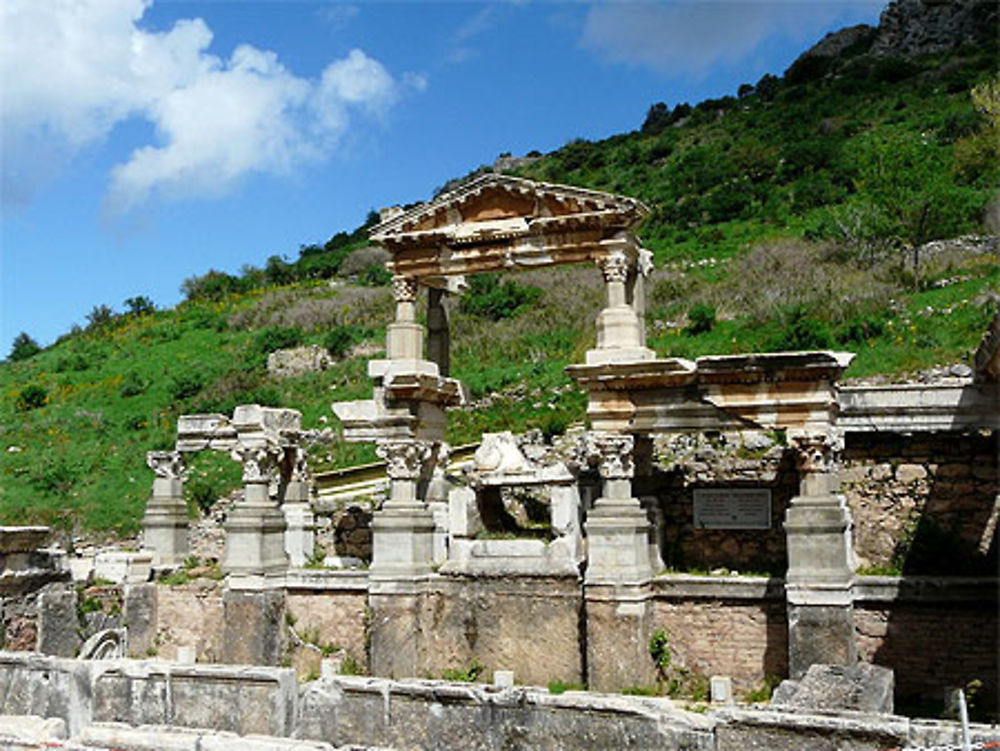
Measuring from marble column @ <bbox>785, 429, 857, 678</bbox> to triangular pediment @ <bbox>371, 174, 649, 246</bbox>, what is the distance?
15.2ft

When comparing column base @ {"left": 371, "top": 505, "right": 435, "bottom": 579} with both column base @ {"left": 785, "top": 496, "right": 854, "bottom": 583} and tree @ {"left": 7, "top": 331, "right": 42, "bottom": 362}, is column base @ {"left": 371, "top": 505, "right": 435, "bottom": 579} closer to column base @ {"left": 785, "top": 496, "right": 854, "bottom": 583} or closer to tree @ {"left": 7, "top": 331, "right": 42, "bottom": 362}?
column base @ {"left": 785, "top": 496, "right": 854, "bottom": 583}

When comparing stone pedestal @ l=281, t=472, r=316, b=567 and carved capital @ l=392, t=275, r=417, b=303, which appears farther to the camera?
stone pedestal @ l=281, t=472, r=316, b=567

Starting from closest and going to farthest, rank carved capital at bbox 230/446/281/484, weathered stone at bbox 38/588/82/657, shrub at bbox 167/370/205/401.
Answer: weathered stone at bbox 38/588/82/657, carved capital at bbox 230/446/281/484, shrub at bbox 167/370/205/401

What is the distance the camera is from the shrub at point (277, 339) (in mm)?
41719

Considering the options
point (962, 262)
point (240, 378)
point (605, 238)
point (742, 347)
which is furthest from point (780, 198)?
point (605, 238)

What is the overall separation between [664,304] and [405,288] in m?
19.7

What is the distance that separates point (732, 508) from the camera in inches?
620

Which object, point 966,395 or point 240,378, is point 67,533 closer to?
point 240,378

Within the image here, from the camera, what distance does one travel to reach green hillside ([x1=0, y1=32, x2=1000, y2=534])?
27.3 m

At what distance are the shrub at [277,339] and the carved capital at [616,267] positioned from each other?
27571 millimetres

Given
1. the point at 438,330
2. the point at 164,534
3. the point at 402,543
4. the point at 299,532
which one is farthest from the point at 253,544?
the point at 438,330

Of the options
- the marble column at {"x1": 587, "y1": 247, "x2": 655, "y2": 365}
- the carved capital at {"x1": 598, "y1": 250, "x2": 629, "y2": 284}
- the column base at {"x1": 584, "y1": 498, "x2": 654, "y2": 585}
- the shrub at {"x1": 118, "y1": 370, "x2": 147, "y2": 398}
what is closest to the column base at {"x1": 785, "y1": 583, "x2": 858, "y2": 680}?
the column base at {"x1": 584, "y1": 498, "x2": 654, "y2": 585}

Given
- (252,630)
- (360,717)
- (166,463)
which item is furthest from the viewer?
(166,463)

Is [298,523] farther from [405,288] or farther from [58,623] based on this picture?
[405,288]
